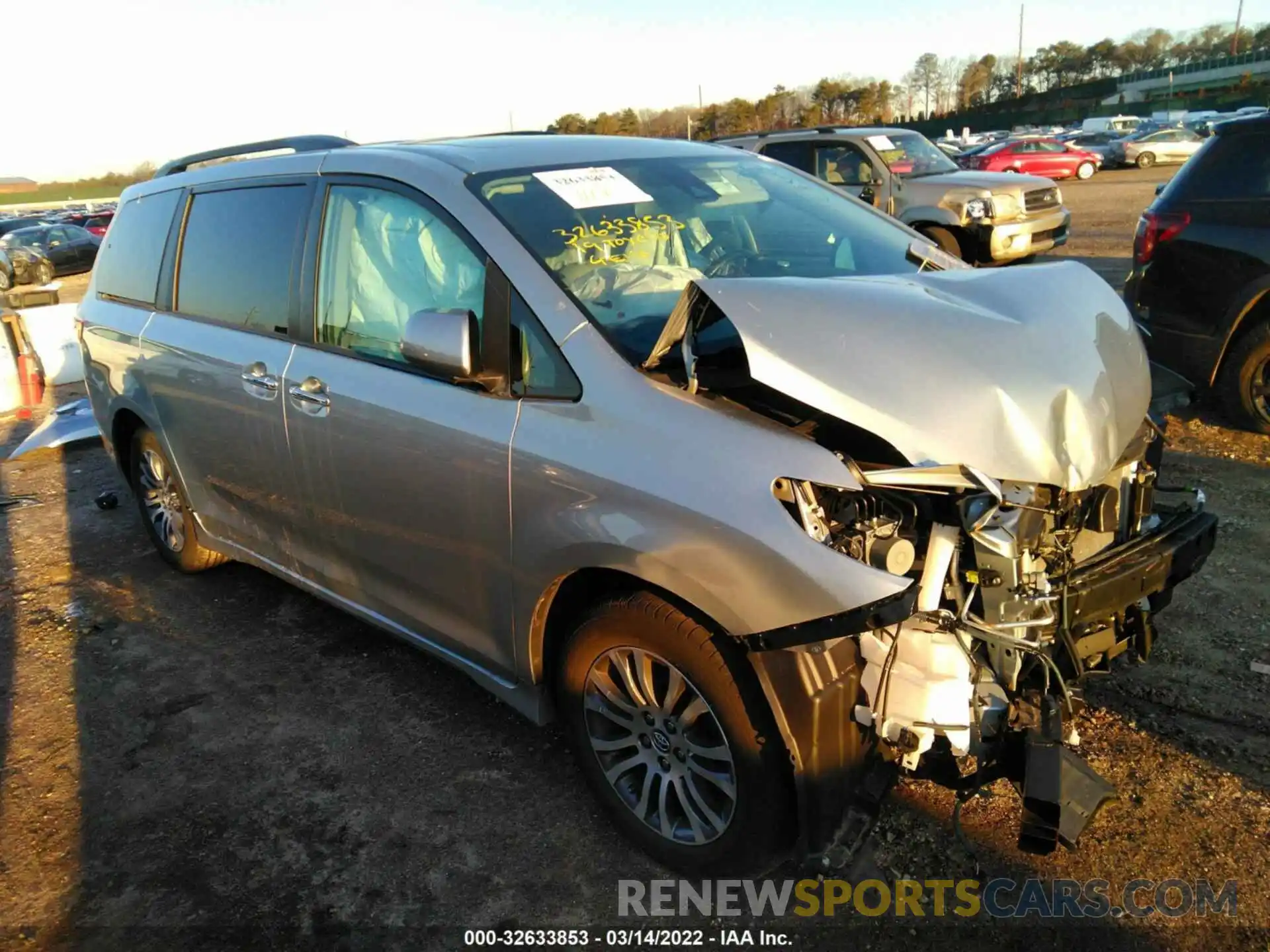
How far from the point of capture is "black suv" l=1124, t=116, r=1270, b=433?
17.2 feet

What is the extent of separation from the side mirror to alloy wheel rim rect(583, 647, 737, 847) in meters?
0.90

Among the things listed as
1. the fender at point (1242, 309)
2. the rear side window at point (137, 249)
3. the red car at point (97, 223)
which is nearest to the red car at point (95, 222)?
the red car at point (97, 223)

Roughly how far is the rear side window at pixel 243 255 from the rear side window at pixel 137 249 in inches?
11.7

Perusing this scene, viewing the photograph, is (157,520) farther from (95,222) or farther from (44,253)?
(95,222)

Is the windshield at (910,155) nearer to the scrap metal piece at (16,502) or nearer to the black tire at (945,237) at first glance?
the black tire at (945,237)

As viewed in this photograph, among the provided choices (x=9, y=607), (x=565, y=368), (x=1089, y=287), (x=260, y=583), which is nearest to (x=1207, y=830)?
(x=1089, y=287)

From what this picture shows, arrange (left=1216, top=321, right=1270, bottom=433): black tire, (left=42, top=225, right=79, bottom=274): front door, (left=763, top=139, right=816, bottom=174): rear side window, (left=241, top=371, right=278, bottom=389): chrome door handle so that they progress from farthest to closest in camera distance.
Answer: (left=42, top=225, right=79, bottom=274): front door < (left=763, top=139, right=816, bottom=174): rear side window < (left=1216, top=321, right=1270, bottom=433): black tire < (left=241, top=371, right=278, bottom=389): chrome door handle

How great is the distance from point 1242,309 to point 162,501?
6.07 m

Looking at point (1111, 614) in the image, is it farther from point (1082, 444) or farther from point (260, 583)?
point (260, 583)

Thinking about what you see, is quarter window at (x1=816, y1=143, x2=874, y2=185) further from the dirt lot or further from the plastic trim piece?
the plastic trim piece

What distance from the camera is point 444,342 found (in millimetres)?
2531

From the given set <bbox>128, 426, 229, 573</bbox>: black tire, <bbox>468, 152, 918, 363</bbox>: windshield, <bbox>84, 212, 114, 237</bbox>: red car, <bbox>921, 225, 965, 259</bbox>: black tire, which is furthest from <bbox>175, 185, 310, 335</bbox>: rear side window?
<bbox>84, 212, 114, 237</bbox>: red car

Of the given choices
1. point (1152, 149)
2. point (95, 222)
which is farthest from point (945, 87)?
point (95, 222)

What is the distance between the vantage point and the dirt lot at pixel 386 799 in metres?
2.51
